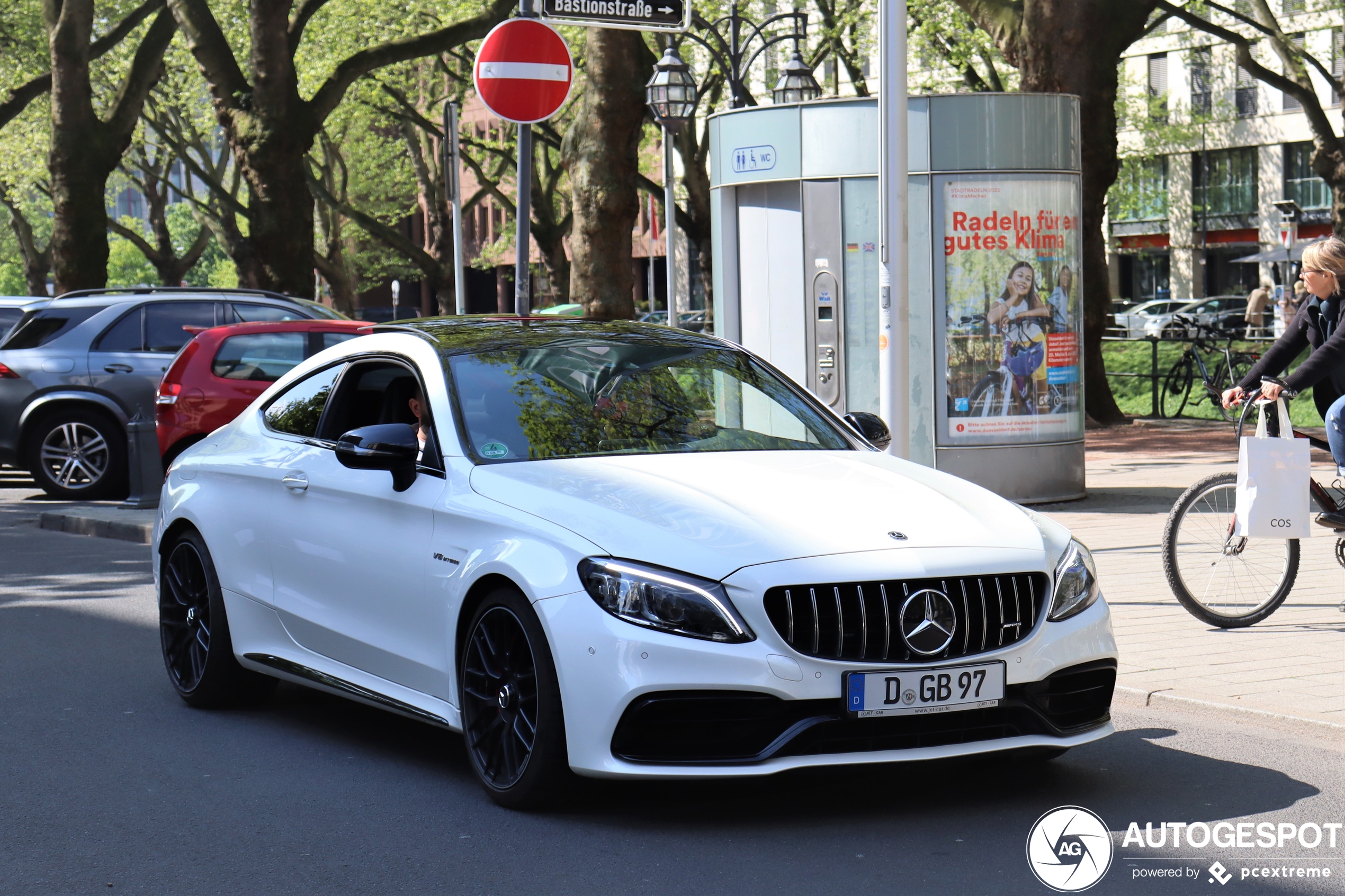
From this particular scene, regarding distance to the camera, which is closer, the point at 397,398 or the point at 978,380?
the point at 397,398

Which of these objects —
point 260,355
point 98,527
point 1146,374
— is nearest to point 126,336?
point 260,355

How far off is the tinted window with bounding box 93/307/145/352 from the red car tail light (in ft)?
7.73

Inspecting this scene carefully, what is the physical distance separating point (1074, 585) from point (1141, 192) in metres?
63.1

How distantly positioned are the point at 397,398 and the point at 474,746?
166 centimetres

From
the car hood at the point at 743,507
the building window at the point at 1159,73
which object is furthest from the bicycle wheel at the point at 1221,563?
the building window at the point at 1159,73

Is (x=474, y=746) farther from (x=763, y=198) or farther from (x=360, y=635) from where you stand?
(x=763, y=198)

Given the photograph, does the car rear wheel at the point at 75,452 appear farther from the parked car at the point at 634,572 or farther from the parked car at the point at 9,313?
the parked car at the point at 634,572

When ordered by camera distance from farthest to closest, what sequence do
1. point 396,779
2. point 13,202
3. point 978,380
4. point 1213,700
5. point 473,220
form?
point 473,220
point 13,202
point 978,380
point 1213,700
point 396,779

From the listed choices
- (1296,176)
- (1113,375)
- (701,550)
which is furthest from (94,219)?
(1296,176)

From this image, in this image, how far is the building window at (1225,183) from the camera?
209 ft

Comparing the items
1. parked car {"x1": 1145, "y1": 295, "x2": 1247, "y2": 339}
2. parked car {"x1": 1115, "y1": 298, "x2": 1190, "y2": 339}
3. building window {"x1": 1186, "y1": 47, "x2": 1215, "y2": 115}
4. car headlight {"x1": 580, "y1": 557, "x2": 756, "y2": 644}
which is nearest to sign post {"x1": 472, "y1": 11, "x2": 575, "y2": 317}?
car headlight {"x1": 580, "y1": 557, "x2": 756, "y2": 644}

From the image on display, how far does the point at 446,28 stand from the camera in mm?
22484

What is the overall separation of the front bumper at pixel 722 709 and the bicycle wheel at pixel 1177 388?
18668mm

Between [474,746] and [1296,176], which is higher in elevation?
[1296,176]
